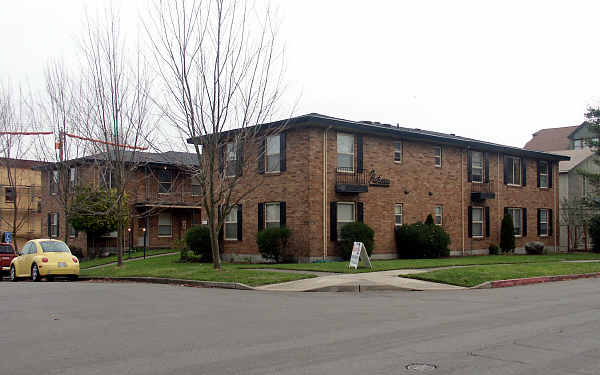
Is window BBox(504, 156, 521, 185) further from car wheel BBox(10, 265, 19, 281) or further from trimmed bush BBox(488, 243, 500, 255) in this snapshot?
car wheel BBox(10, 265, 19, 281)

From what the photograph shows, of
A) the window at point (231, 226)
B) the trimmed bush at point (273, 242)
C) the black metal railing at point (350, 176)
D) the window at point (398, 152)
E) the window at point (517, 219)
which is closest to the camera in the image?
the trimmed bush at point (273, 242)

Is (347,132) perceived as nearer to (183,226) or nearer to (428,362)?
(183,226)

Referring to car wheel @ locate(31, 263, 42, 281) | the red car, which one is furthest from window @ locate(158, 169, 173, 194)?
car wheel @ locate(31, 263, 42, 281)

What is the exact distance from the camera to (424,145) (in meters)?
30.9

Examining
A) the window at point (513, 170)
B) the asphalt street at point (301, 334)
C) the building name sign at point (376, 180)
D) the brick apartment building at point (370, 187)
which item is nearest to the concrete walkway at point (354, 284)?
the asphalt street at point (301, 334)

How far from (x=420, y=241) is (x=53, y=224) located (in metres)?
26.3

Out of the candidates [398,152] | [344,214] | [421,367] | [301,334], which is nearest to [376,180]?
[398,152]

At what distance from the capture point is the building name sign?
28.3m

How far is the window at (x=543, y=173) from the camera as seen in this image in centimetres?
3788

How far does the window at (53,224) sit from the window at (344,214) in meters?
23.7

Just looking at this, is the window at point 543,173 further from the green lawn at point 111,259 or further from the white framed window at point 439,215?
the green lawn at point 111,259

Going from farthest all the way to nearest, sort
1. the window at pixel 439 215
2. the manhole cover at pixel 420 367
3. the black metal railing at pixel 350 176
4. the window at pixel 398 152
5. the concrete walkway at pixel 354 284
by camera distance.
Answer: the window at pixel 439 215 < the window at pixel 398 152 < the black metal railing at pixel 350 176 < the concrete walkway at pixel 354 284 < the manhole cover at pixel 420 367

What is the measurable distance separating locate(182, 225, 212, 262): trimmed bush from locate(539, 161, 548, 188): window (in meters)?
20.4

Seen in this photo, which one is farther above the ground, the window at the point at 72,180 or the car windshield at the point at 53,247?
the window at the point at 72,180
